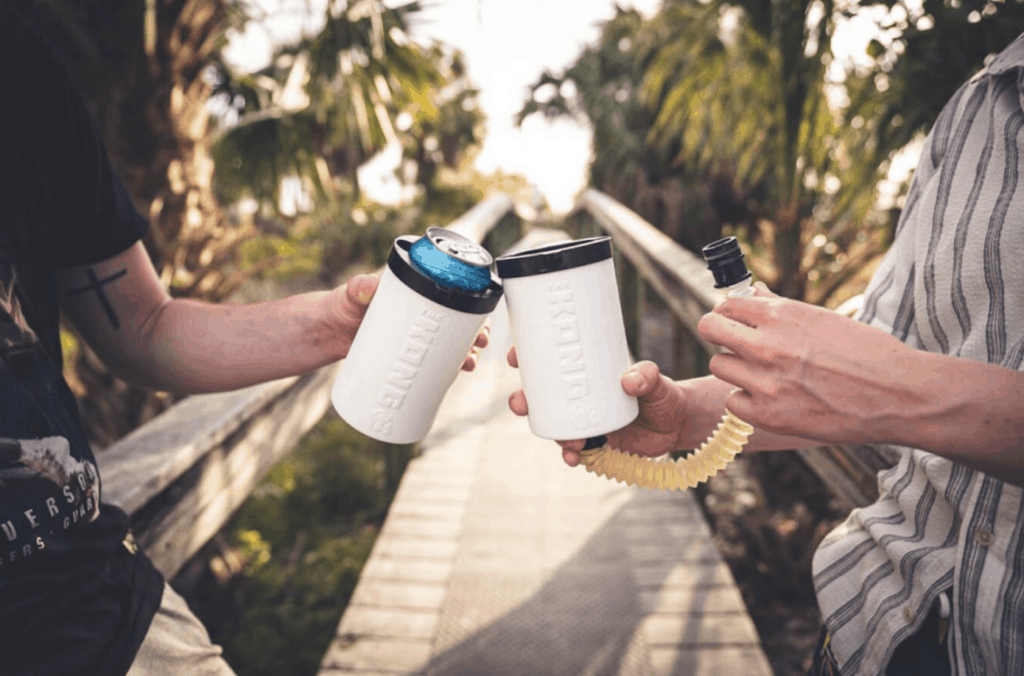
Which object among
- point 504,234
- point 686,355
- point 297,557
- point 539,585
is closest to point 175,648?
point 539,585


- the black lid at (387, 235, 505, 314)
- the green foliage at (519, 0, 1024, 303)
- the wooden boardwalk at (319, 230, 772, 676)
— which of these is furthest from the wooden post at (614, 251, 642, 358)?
the black lid at (387, 235, 505, 314)

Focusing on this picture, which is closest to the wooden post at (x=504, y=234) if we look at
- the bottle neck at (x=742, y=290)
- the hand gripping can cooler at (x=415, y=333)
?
the hand gripping can cooler at (x=415, y=333)

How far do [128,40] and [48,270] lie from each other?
191 centimetres

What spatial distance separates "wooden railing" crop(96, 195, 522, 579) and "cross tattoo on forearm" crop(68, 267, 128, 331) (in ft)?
0.85

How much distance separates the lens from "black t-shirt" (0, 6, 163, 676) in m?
0.72

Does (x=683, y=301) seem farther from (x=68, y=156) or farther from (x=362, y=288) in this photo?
(x=68, y=156)

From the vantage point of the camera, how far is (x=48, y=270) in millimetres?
921

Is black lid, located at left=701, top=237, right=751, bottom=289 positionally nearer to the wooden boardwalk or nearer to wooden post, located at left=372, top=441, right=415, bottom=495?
the wooden boardwalk

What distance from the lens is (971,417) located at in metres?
0.62

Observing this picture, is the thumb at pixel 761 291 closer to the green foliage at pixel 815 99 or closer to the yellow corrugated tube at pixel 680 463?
the yellow corrugated tube at pixel 680 463

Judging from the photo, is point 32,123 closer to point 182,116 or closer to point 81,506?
point 81,506

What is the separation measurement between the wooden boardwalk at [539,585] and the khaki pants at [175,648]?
88 cm

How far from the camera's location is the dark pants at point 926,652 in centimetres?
81

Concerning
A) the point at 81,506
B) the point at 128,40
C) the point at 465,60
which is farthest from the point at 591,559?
the point at 465,60
